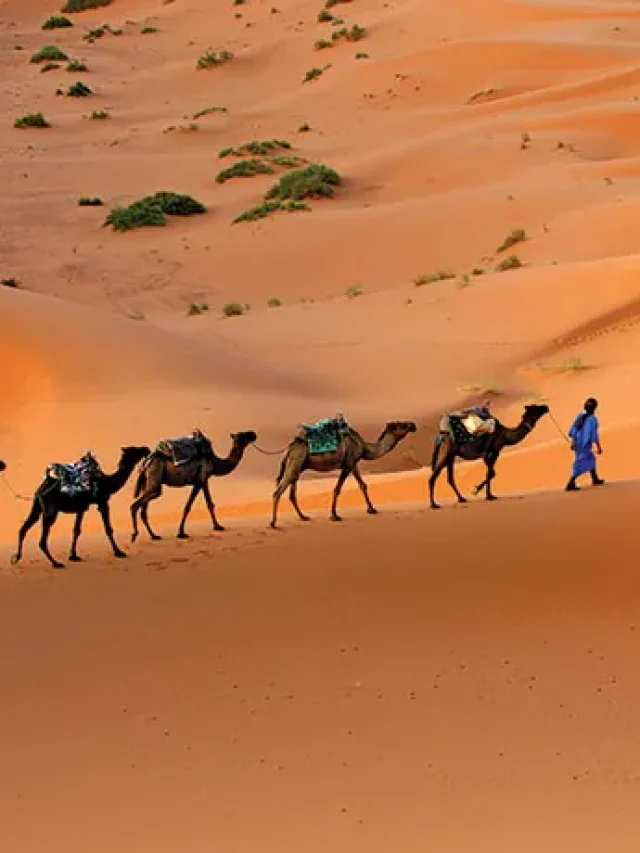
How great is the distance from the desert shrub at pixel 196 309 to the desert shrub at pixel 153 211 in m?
8.12

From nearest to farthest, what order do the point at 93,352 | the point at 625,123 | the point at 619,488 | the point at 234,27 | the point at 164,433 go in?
the point at 619,488, the point at 164,433, the point at 93,352, the point at 625,123, the point at 234,27

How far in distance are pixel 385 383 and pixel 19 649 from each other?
41.0ft

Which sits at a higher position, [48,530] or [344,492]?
[344,492]

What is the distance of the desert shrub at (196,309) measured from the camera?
27.2 m

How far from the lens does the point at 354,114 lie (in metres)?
49.5

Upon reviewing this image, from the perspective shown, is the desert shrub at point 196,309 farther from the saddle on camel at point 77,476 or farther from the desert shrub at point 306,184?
the saddle on camel at point 77,476

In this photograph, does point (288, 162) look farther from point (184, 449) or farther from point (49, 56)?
point (184, 449)

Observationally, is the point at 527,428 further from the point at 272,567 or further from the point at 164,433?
the point at 164,433

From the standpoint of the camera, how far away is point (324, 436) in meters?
11.4

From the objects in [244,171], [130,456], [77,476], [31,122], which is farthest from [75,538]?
[31,122]

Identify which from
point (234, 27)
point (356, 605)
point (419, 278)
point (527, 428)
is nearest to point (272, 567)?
point (356, 605)

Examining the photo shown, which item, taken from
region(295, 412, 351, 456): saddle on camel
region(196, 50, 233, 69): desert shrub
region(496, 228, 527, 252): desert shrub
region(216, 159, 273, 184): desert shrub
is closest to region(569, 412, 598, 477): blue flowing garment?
region(295, 412, 351, 456): saddle on camel

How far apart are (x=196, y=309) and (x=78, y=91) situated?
3205cm

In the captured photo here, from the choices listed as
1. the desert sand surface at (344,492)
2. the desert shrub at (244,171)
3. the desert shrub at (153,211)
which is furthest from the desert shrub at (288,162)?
the desert shrub at (153,211)
